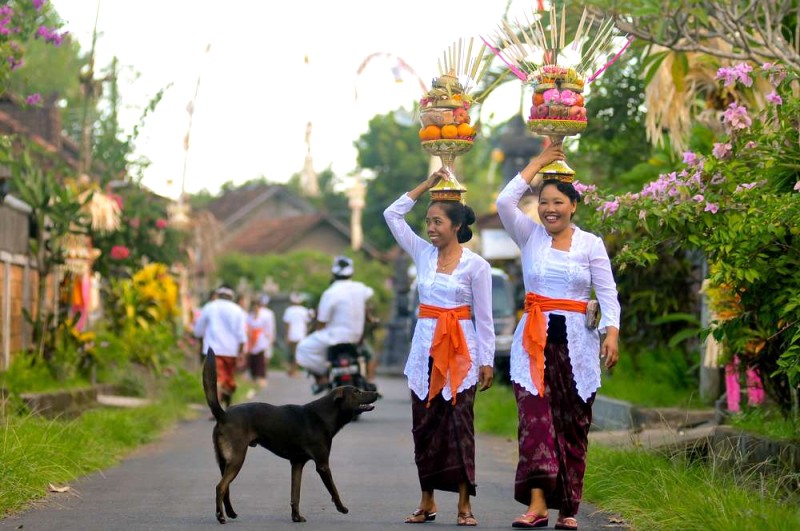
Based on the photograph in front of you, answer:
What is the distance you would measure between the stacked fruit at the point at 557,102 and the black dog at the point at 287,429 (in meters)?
1.88

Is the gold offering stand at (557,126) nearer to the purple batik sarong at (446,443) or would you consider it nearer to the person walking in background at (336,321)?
Result: the purple batik sarong at (446,443)

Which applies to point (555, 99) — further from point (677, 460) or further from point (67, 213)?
point (67, 213)

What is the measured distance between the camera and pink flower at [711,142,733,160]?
9.52m

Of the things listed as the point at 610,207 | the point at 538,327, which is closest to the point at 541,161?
the point at 538,327

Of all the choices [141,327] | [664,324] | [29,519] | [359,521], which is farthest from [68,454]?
[141,327]

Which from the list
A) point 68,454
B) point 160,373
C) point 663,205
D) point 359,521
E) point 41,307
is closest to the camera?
point 359,521

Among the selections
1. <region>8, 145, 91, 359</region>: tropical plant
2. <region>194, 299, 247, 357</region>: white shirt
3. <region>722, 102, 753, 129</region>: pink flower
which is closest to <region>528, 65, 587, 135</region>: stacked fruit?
<region>722, 102, 753, 129</region>: pink flower

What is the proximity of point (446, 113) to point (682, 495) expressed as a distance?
104 inches

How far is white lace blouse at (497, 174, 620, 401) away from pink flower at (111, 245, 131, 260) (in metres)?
11.8

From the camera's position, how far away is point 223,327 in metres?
18.4

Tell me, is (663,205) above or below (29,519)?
above

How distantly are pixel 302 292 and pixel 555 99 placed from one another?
44.1 metres

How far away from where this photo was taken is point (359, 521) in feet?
27.8

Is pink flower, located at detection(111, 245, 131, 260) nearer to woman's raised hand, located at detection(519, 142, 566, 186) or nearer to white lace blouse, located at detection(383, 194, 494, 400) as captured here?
white lace blouse, located at detection(383, 194, 494, 400)
